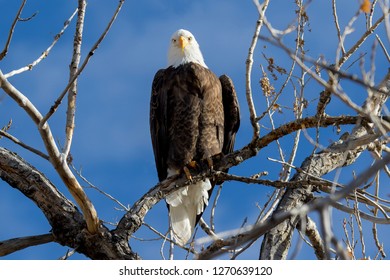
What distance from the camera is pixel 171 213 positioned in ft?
19.9

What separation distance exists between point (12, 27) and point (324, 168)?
2540mm

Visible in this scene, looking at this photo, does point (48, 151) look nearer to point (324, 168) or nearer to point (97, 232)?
point (97, 232)

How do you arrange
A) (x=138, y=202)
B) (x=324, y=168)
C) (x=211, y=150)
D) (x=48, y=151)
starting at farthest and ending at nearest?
1. (x=211, y=150)
2. (x=324, y=168)
3. (x=138, y=202)
4. (x=48, y=151)

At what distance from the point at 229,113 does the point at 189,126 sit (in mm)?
513

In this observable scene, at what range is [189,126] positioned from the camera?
588 centimetres

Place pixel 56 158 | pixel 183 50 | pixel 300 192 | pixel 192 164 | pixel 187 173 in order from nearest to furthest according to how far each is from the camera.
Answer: pixel 56 158 < pixel 300 192 < pixel 187 173 < pixel 192 164 < pixel 183 50

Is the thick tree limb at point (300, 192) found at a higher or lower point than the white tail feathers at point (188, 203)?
lower

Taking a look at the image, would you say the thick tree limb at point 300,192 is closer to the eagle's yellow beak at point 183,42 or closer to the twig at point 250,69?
the twig at point 250,69

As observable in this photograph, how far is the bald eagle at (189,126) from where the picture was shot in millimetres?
5883

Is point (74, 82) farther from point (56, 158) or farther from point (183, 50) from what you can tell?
point (183, 50)

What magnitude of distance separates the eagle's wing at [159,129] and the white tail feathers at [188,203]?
28 centimetres

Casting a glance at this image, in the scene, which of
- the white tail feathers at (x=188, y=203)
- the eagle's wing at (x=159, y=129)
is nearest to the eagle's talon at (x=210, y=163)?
the white tail feathers at (x=188, y=203)

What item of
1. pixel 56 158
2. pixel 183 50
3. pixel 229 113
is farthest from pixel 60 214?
pixel 183 50
